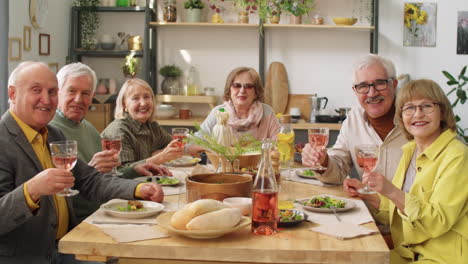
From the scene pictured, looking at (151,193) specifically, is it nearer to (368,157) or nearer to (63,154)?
(63,154)

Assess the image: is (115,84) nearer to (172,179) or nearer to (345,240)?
(172,179)

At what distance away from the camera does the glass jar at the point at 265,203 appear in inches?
65.8

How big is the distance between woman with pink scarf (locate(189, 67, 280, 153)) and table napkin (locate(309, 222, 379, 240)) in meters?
1.99

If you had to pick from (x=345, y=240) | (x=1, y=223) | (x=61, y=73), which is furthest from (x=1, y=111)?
(x=345, y=240)

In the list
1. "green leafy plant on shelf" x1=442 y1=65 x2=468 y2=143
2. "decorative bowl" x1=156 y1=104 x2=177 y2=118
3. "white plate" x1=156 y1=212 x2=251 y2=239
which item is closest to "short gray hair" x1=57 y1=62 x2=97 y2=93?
"white plate" x1=156 y1=212 x2=251 y2=239

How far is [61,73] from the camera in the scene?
111 inches

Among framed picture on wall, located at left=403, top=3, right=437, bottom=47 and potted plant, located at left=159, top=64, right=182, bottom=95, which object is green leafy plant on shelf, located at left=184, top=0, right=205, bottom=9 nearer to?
potted plant, located at left=159, top=64, right=182, bottom=95

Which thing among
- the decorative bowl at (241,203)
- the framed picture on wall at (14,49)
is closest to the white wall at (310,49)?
the framed picture on wall at (14,49)

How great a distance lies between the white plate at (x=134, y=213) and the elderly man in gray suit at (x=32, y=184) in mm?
99

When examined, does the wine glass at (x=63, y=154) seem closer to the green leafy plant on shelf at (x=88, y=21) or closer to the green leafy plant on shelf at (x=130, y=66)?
the green leafy plant on shelf at (x=130, y=66)

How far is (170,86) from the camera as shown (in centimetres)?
577

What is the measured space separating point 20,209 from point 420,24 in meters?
4.81

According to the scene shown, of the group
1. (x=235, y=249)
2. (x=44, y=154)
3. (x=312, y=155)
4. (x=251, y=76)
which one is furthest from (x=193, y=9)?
(x=235, y=249)

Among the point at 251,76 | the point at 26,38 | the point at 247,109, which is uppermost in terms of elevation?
the point at 26,38
